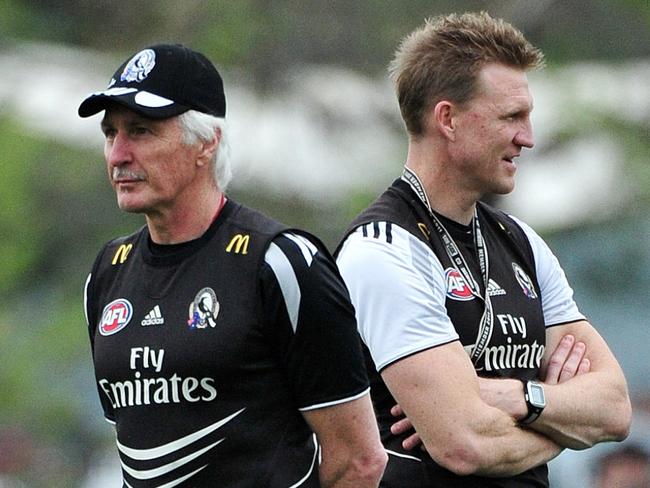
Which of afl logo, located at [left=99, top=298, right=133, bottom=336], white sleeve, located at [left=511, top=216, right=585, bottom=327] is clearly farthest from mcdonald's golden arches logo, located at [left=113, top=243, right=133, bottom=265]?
white sleeve, located at [left=511, top=216, right=585, bottom=327]

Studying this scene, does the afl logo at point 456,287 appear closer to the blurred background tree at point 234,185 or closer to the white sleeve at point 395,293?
the white sleeve at point 395,293

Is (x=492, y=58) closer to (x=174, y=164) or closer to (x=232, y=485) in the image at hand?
(x=174, y=164)

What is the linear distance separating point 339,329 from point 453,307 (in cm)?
63

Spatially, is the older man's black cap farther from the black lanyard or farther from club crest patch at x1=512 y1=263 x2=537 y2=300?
club crest patch at x1=512 y1=263 x2=537 y2=300

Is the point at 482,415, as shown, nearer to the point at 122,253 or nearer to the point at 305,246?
the point at 305,246

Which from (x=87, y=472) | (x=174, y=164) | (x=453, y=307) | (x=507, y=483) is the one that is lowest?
(x=87, y=472)

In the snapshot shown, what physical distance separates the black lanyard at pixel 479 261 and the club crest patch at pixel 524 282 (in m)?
0.15

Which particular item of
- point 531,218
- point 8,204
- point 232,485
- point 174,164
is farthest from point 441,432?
point 8,204

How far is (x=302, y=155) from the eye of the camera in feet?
43.9

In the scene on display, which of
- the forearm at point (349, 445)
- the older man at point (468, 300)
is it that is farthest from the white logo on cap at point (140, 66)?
the forearm at point (349, 445)

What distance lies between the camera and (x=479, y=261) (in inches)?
236

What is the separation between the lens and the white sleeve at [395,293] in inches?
223

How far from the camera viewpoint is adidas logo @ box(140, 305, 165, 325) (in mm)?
5352

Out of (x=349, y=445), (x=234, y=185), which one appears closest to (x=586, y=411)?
(x=349, y=445)
